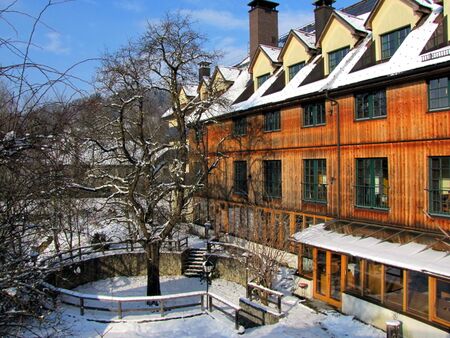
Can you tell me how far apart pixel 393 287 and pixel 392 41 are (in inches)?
413

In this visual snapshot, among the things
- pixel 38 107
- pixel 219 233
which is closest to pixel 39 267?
A: pixel 38 107

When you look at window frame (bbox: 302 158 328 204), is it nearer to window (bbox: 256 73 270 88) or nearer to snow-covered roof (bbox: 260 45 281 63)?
window (bbox: 256 73 270 88)

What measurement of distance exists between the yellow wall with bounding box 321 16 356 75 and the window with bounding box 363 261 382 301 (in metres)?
10.6

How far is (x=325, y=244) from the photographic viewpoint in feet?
54.0

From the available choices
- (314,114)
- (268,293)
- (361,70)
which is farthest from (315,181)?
(268,293)

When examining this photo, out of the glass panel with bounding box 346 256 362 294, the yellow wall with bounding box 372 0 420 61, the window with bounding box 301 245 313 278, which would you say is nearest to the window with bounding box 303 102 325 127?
the yellow wall with bounding box 372 0 420 61

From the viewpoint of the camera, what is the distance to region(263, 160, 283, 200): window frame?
23.1 meters

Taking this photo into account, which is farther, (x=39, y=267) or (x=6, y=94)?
(x=39, y=267)

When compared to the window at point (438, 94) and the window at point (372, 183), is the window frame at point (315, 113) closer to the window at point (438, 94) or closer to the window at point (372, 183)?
the window at point (372, 183)

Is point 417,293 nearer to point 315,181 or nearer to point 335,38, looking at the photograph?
point 315,181

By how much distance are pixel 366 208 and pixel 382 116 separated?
389 cm

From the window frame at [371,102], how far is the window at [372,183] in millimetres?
1789

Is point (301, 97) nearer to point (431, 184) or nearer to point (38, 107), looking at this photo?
point (431, 184)

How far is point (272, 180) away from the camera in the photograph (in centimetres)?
2389
